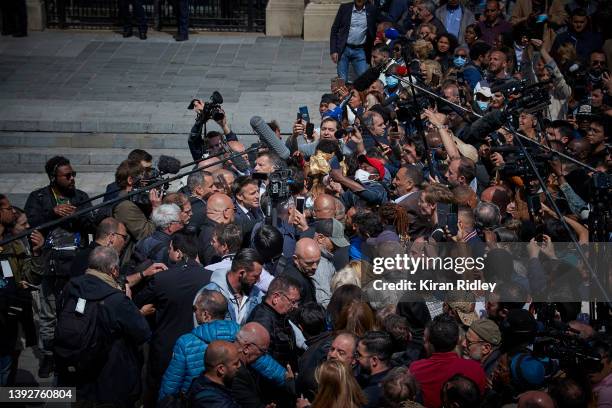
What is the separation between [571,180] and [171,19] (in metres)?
12.3

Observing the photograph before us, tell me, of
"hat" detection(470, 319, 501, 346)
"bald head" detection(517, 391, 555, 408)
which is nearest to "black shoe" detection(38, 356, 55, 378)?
"hat" detection(470, 319, 501, 346)

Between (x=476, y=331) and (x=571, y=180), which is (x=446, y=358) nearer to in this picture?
(x=476, y=331)

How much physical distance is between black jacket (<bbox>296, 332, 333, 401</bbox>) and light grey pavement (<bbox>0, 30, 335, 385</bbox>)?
7.18 metres

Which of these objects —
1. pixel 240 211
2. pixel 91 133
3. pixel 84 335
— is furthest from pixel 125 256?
pixel 91 133

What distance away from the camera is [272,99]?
52.7 feet

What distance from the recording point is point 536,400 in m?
5.72

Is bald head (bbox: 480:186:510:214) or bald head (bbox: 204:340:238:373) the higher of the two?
bald head (bbox: 204:340:238:373)

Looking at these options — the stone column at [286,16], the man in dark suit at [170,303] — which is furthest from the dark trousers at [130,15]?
the man in dark suit at [170,303]

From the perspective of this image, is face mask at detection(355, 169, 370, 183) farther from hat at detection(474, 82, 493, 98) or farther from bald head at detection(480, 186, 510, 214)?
hat at detection(474, 82, 493, 98)

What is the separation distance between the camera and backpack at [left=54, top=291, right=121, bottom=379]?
7398 millimetres

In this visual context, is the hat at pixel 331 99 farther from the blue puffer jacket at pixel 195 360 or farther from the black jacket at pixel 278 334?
the blue puffer jacket at pixel 195 360

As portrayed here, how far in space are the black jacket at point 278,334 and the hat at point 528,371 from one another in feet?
5.31

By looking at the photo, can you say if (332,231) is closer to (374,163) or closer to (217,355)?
(374,163)

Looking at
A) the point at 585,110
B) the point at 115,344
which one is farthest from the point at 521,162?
the point at 585,110
